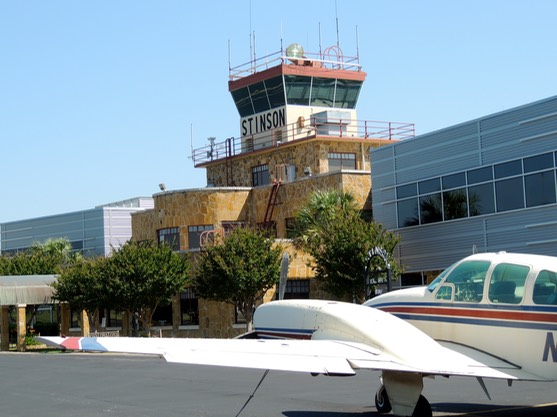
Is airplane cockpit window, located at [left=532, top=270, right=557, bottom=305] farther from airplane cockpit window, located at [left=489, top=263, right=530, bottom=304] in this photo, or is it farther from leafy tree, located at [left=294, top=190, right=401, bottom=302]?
leafy tree, located at [left=294, top=190, right=401, bottom=302]

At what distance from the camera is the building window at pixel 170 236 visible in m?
52.2

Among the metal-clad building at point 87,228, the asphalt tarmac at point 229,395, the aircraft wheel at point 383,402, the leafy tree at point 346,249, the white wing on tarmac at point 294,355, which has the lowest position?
the asphalt tarmac at point 229,395

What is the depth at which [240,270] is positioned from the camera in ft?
137

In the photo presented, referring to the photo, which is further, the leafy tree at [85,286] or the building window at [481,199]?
the leafy tree at [85,286]

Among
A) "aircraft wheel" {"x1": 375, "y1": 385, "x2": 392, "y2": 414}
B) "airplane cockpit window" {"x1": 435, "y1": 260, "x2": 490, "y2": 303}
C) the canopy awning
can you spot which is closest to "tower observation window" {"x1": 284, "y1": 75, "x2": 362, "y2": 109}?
the canopy awning

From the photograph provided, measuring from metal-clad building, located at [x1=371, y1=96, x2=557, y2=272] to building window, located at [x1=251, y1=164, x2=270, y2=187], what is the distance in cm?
1075

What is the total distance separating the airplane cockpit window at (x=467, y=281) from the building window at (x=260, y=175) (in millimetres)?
41359

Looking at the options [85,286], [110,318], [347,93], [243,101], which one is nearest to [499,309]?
[85,286]

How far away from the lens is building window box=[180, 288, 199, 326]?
48375 mm

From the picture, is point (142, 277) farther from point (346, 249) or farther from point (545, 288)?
point (545, 288)

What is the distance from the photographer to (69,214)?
268ft

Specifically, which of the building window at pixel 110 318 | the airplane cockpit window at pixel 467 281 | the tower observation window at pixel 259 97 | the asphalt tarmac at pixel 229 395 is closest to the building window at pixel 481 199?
the asphalt tarmac at pixel 229 395

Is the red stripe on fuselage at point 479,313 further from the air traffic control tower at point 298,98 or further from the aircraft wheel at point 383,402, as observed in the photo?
the air traffic control tower at point 298,98

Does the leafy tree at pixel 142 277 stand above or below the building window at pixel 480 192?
→ below
